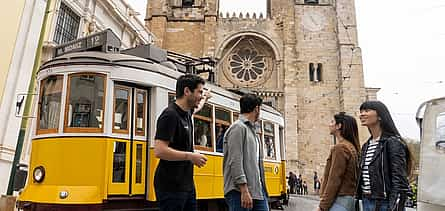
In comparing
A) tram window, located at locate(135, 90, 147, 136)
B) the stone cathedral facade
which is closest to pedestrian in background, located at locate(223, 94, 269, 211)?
tram window, located at locate(135, 90, 147, 136)

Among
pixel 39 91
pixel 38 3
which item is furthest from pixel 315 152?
pixel 39 91

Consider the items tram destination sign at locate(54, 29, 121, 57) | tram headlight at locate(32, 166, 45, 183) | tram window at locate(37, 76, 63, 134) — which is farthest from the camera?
tram destination sign at locate(54, 29, 121, 57)

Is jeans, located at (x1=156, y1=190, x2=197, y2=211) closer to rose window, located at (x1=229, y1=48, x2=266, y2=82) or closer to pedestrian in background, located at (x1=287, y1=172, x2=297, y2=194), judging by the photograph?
pedestrian in background, located at (x1=287, y1=172, x2=297, y2=194)

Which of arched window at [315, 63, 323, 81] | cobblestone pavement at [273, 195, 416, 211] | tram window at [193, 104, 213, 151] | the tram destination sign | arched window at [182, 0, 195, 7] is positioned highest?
arched window at [182, 0, 195, 7]

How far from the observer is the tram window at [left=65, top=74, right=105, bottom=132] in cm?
566

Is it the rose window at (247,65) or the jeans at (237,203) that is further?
the rose window at (247,65)

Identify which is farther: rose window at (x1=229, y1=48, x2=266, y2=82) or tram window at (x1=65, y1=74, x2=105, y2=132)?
rose window at (x1=229, y1=48, x2=266, y2=82)

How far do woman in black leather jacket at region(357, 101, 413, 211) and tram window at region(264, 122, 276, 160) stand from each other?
18.7 feet

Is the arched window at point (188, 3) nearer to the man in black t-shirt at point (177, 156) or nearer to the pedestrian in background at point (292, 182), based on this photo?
the pedestrian in background at point (292, 182)

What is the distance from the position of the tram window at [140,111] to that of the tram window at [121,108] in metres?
0.18

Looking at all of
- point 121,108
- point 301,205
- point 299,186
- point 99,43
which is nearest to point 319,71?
point 299,186

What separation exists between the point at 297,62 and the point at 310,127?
516 centimetres

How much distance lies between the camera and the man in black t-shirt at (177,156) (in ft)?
9.41

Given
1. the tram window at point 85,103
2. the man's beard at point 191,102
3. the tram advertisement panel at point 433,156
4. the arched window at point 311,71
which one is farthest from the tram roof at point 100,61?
the arched window at point 311,71
